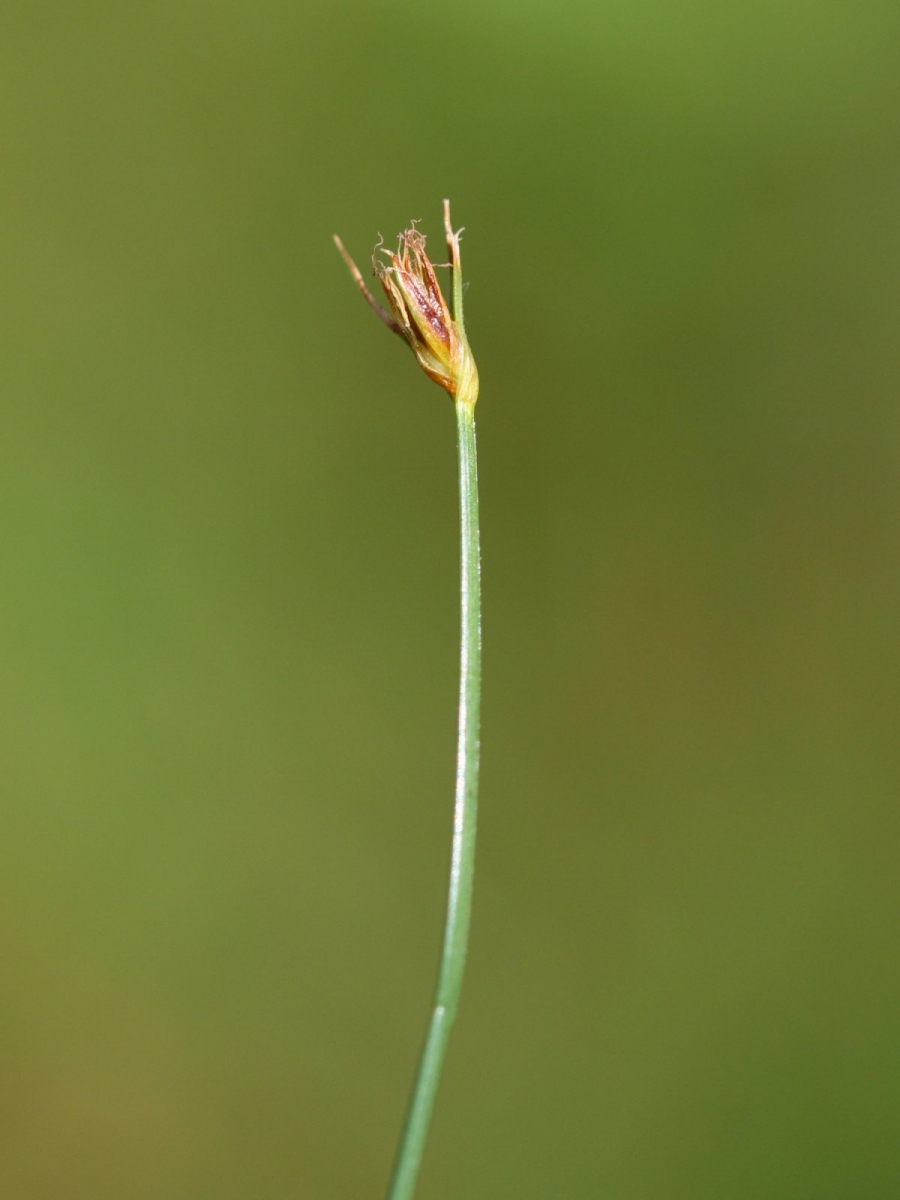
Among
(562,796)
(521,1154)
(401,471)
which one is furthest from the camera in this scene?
(401,471)

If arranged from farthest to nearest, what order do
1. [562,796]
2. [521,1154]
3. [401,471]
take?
[401,471] → [562,796] → [521,1154]

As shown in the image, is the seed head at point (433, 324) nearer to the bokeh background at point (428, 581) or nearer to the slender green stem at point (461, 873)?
the slender green stem at point (461, 873)

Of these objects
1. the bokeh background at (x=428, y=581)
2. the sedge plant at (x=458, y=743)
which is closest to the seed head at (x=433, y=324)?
the sedge plant at (x=458, y=743)

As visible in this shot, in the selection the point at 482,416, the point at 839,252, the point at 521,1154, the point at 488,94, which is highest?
the point at 488,94

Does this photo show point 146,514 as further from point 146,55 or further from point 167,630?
point 146,55

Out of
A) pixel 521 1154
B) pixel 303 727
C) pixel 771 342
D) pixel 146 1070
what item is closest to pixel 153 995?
pixel 146 1070

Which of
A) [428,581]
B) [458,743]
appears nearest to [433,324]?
[458,743]

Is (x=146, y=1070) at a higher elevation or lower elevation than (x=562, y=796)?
lower
